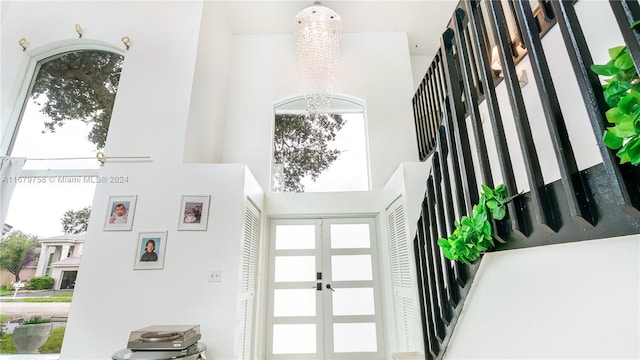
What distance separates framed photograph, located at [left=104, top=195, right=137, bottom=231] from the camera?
295cm

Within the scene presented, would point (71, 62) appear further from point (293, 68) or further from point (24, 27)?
point (293, 68)

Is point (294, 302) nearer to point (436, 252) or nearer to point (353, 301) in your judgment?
point (353, 301)

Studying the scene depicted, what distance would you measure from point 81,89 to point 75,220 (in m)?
1.84

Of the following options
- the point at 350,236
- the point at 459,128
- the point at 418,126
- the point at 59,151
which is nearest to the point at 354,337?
the point at 350,236

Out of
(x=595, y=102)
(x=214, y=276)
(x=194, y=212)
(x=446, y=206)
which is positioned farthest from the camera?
(x=194, y=212)

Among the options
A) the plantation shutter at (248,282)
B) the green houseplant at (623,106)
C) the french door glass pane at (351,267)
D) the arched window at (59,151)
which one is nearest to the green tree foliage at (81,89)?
the arched window at (59,151)

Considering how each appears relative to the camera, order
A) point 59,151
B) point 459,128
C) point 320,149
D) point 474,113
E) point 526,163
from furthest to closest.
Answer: point 320,149 → point 59,151 → point 459,128 → point 474,113 → point 526,163

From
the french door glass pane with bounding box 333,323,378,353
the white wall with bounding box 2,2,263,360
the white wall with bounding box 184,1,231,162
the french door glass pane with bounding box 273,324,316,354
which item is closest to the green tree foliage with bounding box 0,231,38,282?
the white wall with bounding box 2,2,263,360

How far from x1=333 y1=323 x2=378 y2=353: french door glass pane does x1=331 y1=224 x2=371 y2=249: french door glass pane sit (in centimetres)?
105

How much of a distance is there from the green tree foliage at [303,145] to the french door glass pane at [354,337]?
205 cm

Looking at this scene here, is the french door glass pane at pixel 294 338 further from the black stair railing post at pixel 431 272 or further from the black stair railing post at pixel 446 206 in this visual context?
the black stair railing post at pixel 446 206

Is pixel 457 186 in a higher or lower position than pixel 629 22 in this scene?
lower

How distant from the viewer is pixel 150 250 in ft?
9.38

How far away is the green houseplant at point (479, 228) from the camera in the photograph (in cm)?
111
